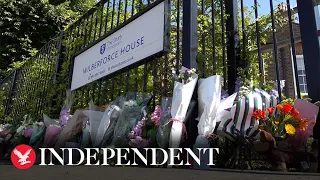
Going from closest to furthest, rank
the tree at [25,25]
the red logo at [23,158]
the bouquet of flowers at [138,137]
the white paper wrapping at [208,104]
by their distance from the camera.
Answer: the red logo at [23,158], the white paper wrapping at [208,104], the bouquet of flowers at [138,137], the tree at [25,25]

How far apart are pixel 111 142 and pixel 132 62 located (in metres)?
1.00

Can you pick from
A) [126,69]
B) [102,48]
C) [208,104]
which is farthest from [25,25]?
[208,104]

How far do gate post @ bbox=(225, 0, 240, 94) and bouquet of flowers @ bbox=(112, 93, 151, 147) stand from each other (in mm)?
647

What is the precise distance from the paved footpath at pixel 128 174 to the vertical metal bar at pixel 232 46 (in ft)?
4.71

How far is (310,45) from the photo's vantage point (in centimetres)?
174

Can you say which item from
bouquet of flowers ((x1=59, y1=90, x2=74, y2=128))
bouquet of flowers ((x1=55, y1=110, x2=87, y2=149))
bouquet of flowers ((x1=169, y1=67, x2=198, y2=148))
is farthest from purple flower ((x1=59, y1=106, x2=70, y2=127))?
bouquet of flowers ((x1=169, y1=67, x2=198, y2=148))

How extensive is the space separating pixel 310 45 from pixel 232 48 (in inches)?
29.3

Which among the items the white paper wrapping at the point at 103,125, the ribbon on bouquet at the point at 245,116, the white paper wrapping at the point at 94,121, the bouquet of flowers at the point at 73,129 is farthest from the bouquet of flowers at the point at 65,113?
the ribbon on bouquet at the point at 245,116

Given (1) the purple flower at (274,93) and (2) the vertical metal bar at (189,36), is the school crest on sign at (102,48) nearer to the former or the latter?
(2) the vertical metal bar at (189,36)

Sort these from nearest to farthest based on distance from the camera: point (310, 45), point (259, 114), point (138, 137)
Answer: point (259, 114), point (310, 45), point (138, 137)

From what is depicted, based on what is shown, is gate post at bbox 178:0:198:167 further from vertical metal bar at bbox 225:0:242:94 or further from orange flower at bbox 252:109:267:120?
orange flower at bbox 252:109:267:120

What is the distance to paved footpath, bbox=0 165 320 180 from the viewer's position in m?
0.82

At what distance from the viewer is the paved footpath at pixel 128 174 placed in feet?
2.69

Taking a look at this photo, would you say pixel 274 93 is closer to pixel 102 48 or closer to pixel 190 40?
pixel 190 40
